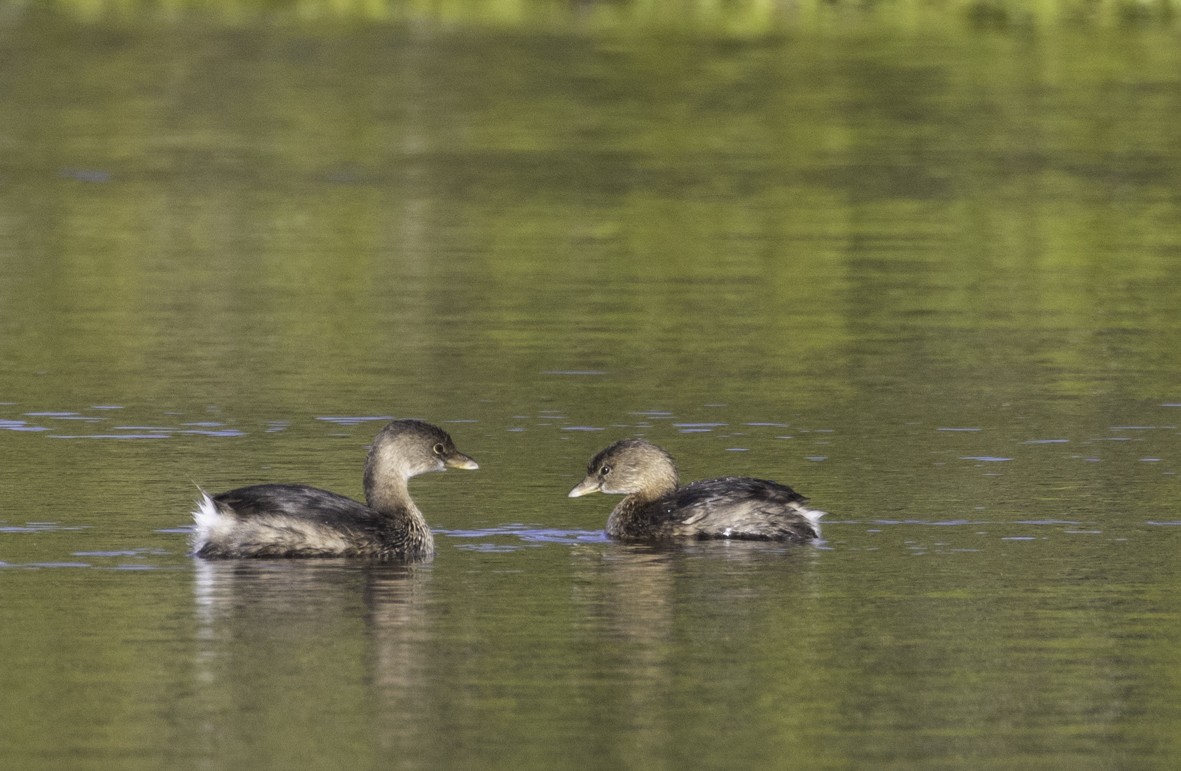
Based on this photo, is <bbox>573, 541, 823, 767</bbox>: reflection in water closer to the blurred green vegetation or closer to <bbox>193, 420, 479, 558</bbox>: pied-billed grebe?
<bbox>193, 420, 479, 558</bbox>: pied-billed grebe

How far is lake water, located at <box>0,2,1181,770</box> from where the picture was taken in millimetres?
11586

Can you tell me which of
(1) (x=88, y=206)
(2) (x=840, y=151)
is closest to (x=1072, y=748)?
(1) (x=88, y=206)

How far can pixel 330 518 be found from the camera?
15.0 m

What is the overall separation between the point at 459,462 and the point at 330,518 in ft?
3.65

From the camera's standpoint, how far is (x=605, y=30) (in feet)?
223

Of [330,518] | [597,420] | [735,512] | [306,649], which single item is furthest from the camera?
[597,420]

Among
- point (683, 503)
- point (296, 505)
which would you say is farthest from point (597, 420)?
point (296, 505)

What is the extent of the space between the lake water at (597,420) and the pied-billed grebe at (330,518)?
188 millimetres

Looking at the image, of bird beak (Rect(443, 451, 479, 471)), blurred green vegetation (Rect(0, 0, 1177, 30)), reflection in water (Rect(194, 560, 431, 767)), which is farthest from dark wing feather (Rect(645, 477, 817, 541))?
blurred green vegetation (Rect(0, 0, 1177, 30))

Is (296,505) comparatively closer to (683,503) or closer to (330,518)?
(330,518)

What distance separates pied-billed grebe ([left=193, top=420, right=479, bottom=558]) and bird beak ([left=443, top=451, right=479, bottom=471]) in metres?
0.06

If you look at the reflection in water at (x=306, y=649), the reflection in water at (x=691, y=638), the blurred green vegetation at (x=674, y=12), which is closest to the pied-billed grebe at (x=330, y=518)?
the reflection in water at (x=306, y=649)

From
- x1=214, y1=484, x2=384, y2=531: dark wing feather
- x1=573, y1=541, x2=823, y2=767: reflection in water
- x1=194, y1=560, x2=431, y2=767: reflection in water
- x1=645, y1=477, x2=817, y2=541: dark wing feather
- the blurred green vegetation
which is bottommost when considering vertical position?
x1=573, y1=541, x2=823, y2=767: reflection in water

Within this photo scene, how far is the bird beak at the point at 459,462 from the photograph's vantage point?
15.8 metres
